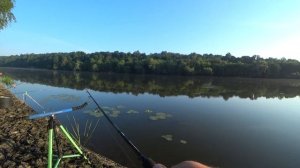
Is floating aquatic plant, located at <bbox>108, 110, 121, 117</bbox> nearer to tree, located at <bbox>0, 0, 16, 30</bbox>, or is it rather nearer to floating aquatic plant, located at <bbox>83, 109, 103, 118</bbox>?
floating aquatic plant, located at <bbox>83, 109, 103, 118</bbox>

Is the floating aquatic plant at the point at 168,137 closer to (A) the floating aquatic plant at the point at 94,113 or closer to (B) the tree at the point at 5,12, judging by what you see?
(A) the floating aquatic plant at the point at 94,113

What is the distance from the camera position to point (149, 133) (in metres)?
13.9

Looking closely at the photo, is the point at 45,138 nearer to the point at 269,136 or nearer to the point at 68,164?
the point at 68,164

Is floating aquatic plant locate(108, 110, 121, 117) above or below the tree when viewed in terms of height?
below

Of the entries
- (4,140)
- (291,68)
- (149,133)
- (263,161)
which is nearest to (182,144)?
(149,133)

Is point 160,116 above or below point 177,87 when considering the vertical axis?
below

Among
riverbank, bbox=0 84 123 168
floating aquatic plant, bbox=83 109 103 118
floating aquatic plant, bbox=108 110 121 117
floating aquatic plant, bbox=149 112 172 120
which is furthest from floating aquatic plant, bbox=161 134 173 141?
riverbank, bbox=0 84 123 168

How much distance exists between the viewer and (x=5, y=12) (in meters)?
23.8

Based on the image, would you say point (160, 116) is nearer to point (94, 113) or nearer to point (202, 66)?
point (94, 113)

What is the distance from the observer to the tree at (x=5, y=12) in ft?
74.4

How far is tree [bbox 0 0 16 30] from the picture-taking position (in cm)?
2266

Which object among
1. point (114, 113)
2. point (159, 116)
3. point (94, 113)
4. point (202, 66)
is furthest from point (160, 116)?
point (202, 66)

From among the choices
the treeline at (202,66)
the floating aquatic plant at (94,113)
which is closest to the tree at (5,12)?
the floating aquatic plant at (94,113)

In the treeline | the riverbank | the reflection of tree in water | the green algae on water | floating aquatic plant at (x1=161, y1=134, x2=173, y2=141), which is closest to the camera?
the riverbank
